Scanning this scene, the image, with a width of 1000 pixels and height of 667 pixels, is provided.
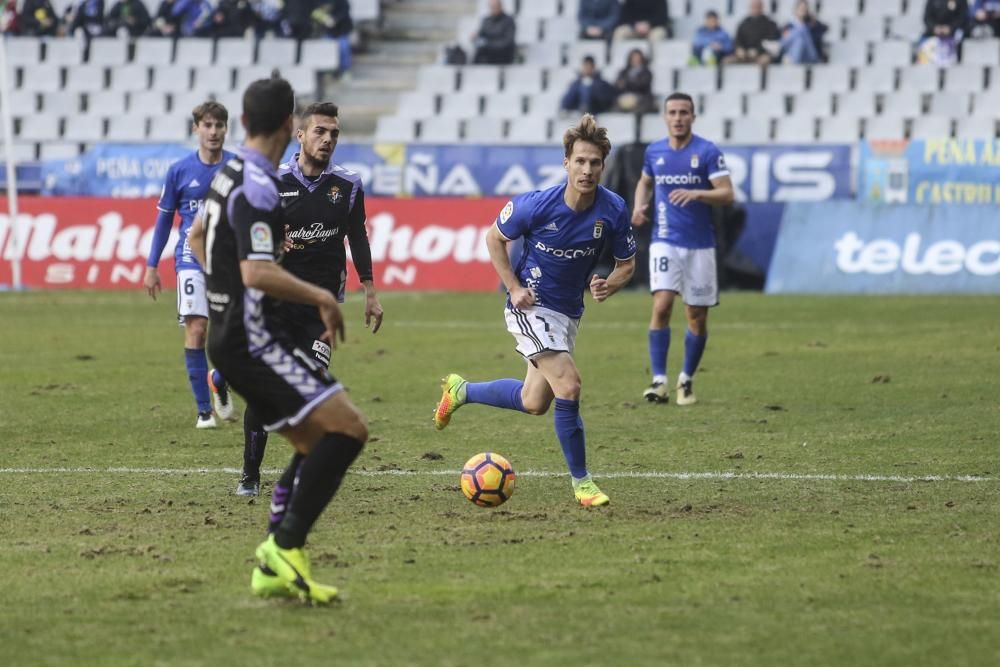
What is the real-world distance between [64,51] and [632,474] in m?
24.0

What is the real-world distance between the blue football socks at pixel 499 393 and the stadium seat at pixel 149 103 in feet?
69.6

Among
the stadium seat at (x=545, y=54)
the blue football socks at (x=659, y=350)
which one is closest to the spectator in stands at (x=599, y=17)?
the stadium seat at (x=545, y=54)

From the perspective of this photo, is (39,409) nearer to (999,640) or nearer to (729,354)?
(729,354)

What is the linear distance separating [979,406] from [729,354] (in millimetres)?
4258

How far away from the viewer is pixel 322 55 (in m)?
29.3

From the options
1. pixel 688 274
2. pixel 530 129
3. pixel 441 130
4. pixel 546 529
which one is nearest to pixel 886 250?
pixel 530 129

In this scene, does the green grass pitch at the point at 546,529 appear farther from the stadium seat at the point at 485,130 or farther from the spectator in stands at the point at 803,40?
the spectator in stands at the point at 803,40

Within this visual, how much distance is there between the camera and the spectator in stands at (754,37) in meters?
27.0

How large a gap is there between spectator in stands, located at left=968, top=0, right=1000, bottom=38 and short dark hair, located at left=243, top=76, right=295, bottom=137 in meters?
22.8

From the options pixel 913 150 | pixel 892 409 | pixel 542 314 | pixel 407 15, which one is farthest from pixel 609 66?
pixel 542 314

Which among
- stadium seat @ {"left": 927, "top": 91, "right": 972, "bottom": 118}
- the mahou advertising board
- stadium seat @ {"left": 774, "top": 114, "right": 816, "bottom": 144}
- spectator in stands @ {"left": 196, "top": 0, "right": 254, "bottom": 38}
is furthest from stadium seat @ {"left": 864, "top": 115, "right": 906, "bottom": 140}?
spectator in stands @ {"left": 196, "top": 0, "right": 254, "bottom": 38}

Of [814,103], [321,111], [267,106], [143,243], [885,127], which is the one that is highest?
[267,106]

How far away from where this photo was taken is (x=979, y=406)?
11.9m

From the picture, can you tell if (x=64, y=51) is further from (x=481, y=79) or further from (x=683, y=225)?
(x=683, y=225)
